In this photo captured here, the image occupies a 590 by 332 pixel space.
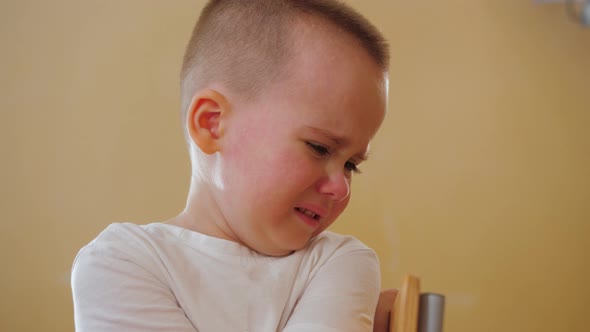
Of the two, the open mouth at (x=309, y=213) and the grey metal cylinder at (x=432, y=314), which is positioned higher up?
A: the open mouth at (x=309, y=213)

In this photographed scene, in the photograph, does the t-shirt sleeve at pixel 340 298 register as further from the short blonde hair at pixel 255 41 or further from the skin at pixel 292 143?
the short blonde hair at pixel 255 41

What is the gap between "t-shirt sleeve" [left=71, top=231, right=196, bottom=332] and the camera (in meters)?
0.54

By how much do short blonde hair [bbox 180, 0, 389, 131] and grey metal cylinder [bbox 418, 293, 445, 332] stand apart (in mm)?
312

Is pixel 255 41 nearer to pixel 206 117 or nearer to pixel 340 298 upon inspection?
pixel 206 117

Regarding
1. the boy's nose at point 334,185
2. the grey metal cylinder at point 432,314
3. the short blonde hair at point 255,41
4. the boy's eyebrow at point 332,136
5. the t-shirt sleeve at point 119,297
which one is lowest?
the t-shirt sleeve at point 119,297

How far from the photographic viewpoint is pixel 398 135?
5.79ft

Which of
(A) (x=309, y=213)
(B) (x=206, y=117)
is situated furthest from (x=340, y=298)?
(B) (x=206, y=117)

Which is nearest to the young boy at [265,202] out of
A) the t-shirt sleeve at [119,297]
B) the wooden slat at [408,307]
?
the t-shirt sleeve at [119,297]

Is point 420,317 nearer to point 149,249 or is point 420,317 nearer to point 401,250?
point 149,249

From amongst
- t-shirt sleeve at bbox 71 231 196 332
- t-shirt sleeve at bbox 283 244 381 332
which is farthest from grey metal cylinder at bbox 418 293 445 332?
t-shirt sleeve at bbox 71 231 196 332

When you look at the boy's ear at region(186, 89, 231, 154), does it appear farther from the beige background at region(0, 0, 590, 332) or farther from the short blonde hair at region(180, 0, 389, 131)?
the beige background at region(0, 0, 590, 332)

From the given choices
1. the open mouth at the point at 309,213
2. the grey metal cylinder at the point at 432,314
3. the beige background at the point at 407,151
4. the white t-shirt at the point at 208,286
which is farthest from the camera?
the beige background at the point at 407,151

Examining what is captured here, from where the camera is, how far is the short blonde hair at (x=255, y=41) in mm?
677

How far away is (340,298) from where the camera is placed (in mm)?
580
